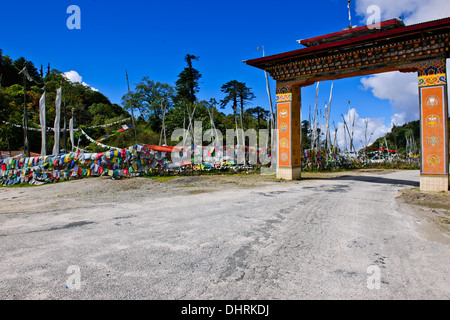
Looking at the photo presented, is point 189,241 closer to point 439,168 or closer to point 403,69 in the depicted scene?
point 439,168

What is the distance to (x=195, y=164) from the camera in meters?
17.8

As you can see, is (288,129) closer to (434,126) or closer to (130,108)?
(434,126)

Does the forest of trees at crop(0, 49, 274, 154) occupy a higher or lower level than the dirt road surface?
higher

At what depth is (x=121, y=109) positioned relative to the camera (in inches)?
2271

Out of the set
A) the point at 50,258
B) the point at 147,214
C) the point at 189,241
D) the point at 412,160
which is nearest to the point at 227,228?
the point at 189,241

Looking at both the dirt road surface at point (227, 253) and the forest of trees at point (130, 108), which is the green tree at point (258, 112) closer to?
the forest of trees at point (130, 108)

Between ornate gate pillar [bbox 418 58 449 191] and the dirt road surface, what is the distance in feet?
14.0

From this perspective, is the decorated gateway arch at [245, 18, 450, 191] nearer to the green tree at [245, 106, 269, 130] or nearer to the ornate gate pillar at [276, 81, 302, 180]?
the ornate gate pillar at [276, 81, 302, 180]

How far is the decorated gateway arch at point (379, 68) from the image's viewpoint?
33.2 ft

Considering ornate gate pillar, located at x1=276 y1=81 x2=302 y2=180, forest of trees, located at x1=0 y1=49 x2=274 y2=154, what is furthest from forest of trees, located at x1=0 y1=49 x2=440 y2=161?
ornate gate pillar, located at x1=276 y1=81 x2=302 y2=180

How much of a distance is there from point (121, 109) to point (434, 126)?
5737 cm

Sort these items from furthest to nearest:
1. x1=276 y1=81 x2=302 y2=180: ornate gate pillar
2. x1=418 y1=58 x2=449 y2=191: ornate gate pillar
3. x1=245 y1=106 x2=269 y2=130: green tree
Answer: x1=245 y1=106 x2=269 y2=130: green tree → x1=276 y1=81 x2=302 y2=180: ornate gate pillar → x1=418 y1=58 x2=449 y2=191: ornate gate pillar

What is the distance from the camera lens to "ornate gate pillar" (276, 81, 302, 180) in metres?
14.2

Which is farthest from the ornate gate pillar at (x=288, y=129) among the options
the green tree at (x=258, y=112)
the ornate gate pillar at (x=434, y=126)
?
the green tree at (x=258, y=112)
